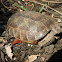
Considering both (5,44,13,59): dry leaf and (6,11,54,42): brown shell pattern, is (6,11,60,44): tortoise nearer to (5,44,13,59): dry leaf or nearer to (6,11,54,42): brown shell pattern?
(6,11,54,42): brown shell pattern

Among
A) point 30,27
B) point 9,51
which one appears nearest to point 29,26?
point 30,27

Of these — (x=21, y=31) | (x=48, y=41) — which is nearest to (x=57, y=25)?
(x=48, y=41)

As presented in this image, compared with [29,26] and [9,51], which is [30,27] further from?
[9,51]

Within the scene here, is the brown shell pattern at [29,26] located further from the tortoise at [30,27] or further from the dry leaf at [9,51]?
the dry leaf at [9,51]

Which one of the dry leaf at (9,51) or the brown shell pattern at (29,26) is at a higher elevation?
the brown shell pattern at (29,26)

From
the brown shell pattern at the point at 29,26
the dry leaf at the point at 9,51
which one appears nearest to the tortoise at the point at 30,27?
the brown shell pattern at the point at 29,26

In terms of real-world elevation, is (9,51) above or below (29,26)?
below
